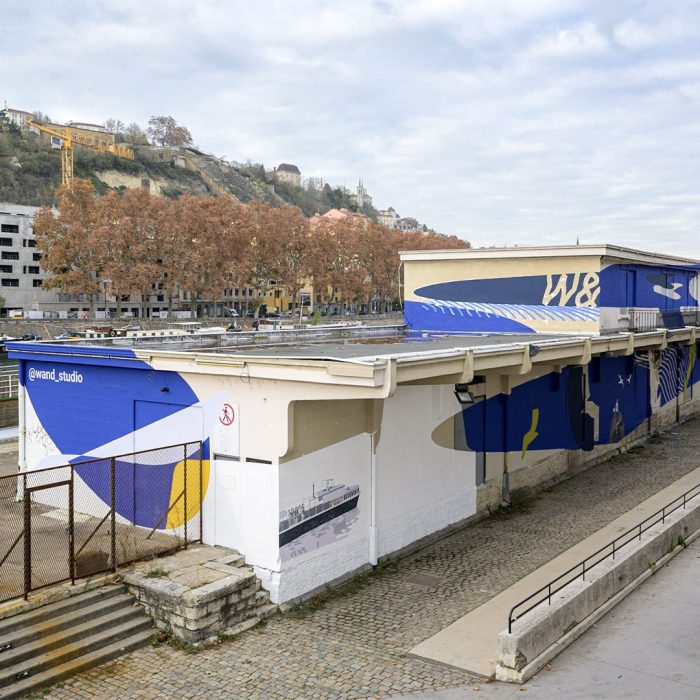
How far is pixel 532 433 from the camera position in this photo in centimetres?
2053

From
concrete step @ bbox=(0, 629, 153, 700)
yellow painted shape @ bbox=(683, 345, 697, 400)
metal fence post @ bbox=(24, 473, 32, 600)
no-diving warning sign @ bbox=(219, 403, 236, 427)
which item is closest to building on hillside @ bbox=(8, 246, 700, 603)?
no-diving warning sign @ bbox=(219, 403, 236, 427)

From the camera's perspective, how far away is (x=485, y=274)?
24.5 metres

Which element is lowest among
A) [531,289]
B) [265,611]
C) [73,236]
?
[265,611]

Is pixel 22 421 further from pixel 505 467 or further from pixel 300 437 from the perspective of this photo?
pixel 505 467

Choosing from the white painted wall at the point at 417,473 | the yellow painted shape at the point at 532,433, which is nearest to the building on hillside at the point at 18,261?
the yellow painted shape at the point at 532,433

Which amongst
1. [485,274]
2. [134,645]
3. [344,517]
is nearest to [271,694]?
[134,645]

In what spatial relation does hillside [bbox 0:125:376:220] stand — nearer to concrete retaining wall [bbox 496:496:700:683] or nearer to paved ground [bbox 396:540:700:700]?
concrete retaining wall [bbox 496:496:700:683]

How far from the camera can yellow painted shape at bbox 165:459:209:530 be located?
13.1 metres

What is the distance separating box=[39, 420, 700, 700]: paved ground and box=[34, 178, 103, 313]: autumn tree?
58269mm

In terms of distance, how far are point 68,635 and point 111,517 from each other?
2144 millimetres

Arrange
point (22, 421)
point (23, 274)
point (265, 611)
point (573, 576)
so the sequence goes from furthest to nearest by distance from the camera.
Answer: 1. point (23, 274)
2. point (22, 421)
3. point (573, 576)
4. point (265, 611)

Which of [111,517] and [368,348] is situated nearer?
[111,517]

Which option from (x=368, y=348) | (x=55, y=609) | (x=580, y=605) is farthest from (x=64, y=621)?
(x=368, y=348)

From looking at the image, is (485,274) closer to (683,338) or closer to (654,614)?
(683,338)
